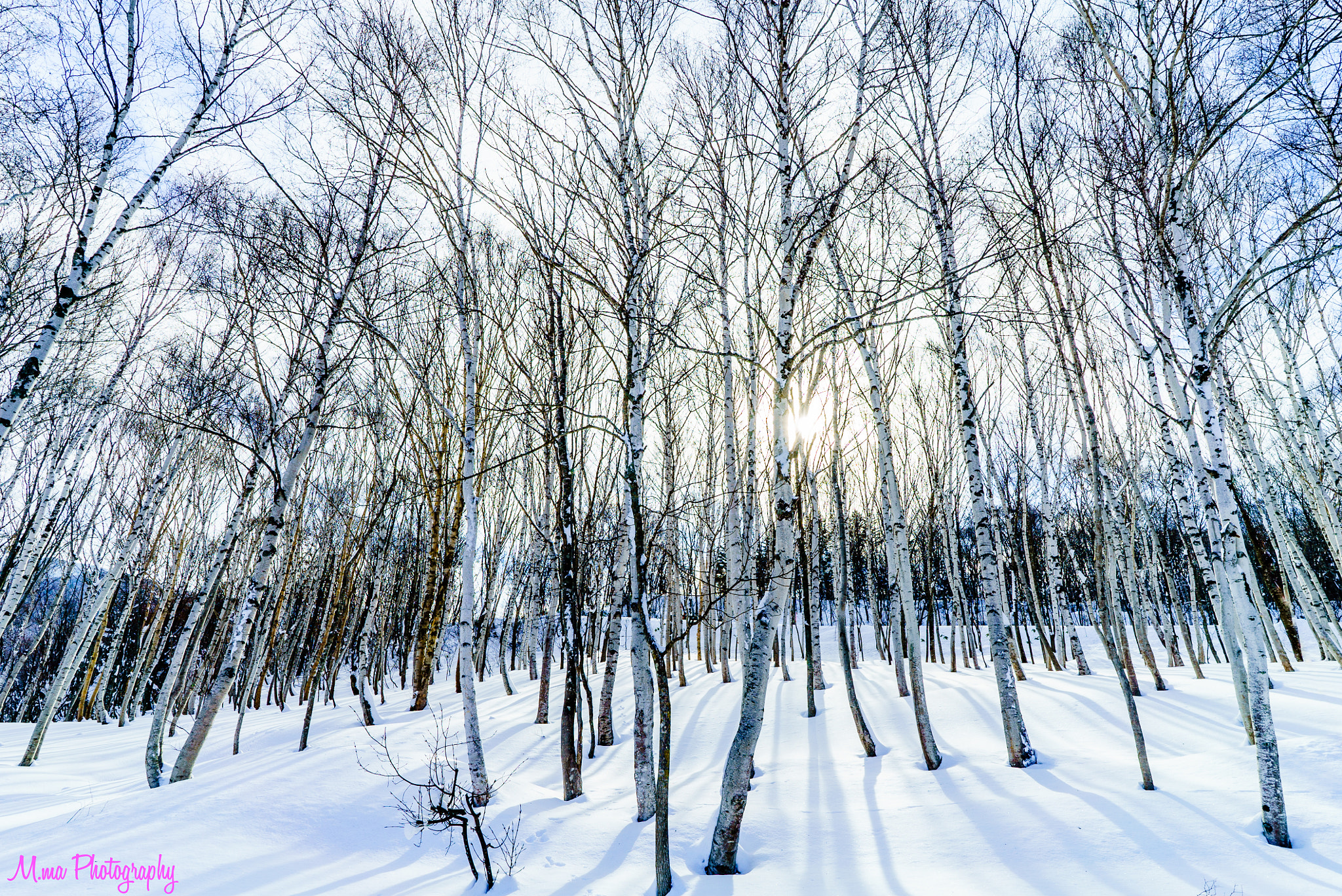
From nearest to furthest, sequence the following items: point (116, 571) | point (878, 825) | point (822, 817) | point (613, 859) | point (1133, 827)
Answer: point (1133, 827)
point (613, 859)
point (878, 825)
point (822, 817)
point (116, 571)

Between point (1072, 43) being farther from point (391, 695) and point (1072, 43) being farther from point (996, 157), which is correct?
point (391, 695)

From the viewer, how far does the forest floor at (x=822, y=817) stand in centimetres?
380

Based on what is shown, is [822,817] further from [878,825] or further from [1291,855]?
[1291,855]

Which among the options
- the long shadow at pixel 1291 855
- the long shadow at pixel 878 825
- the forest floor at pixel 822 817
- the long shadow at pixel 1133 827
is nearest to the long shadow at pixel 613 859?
the forest floor at pixel 822 817

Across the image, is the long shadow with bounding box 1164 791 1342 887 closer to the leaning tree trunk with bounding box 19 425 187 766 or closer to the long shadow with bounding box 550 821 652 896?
the long shadow with bounding box 550 821 652 896

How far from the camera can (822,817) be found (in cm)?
512

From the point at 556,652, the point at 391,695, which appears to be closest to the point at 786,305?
the point at 391,695

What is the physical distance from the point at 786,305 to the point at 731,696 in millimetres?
8644

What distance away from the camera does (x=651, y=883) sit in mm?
4055

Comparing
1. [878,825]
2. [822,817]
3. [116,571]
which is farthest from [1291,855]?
[116,571]

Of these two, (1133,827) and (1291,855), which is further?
(1133,827)

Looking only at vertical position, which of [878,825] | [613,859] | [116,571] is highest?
[116,571]

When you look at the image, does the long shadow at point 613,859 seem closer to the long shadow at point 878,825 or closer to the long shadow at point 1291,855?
the long shadow at point 878,825

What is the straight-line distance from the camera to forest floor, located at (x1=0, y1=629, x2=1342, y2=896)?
3.80 m
